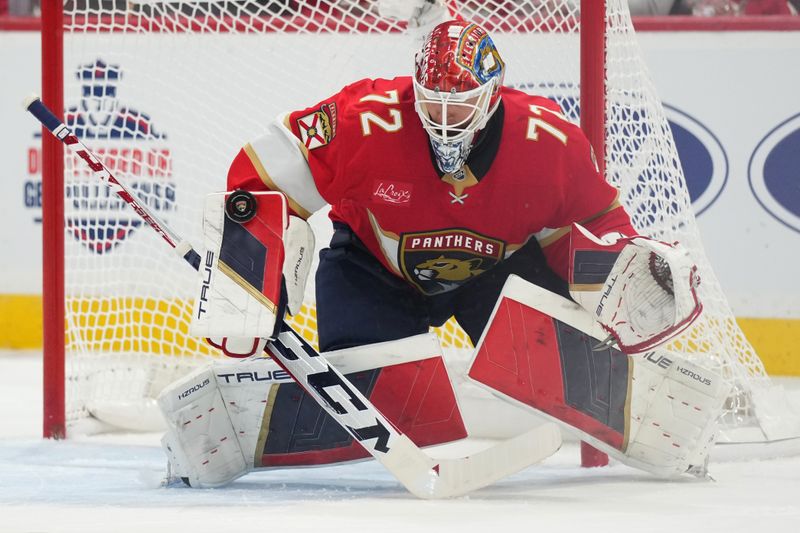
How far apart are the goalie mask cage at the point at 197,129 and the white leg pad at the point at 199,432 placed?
0.84m

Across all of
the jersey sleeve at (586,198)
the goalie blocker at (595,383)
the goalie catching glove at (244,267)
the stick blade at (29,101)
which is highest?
the stick blade at (29,101)

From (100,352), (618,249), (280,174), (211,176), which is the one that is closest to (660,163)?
(618,249)

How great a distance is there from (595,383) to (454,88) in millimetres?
657

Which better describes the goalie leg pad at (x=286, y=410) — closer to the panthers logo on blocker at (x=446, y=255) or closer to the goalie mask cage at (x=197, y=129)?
the panthers logo on blocker at (x=446, y=255)

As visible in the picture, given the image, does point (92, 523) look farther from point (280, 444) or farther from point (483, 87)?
point (483, 87)

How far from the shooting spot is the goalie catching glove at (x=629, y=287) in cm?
224

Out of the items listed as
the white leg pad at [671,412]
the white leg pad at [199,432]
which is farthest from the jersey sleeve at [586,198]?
the white leg pad at [199,432]

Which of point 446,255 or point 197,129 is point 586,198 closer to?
point 446,255

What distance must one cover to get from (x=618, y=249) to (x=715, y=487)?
514mm

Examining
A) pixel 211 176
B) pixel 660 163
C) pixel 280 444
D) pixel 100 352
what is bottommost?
pixel 100 352

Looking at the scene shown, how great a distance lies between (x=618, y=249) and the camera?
229cm

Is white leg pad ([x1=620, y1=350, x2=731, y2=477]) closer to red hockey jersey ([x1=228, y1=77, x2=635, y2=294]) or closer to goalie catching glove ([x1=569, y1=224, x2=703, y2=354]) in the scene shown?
goalie catching glove ([x1=569, y1=224, x2=703, y2=354])

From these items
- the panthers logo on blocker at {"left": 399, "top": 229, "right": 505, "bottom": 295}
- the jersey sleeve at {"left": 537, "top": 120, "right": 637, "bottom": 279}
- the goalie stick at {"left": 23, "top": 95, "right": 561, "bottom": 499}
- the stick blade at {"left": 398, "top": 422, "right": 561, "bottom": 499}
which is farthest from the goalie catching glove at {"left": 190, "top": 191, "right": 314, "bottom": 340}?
the jersey sleeve at {"left": 537, "top": 120, "right": 637, "bottom": 279}

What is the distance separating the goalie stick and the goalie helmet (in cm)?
46
